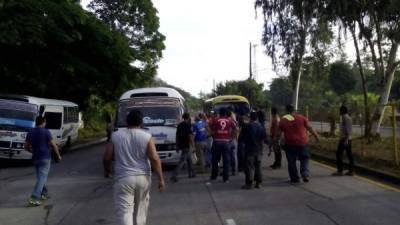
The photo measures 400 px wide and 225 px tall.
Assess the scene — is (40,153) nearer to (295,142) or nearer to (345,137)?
(295,142)

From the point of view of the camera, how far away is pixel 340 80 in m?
96.6

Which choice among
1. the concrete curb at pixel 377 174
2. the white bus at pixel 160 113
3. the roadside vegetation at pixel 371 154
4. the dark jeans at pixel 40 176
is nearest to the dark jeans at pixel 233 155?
the white bus at pixel 160 113

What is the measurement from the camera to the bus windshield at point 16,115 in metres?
18.9

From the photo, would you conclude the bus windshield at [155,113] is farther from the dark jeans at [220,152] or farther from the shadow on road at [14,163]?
the shadow on road at [14,163]

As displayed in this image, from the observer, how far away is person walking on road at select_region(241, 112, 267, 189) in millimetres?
11742

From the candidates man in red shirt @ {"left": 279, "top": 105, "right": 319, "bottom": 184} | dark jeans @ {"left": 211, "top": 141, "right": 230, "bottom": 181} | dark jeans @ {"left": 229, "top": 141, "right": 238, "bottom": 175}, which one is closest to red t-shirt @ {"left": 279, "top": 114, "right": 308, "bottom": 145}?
man in red shirt @ {"left": 279, "top": 105, "right": 319, "bottom": 184}

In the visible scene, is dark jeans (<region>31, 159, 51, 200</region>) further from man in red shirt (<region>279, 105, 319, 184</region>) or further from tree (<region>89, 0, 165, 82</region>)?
tree (<region>89, 0, 165, 82</region>)

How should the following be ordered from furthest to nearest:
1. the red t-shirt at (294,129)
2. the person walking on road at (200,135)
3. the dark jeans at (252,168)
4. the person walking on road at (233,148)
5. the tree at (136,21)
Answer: the tree at (136,21) < the person walking on road at (200,135) < the person walking on road at (233,148) < the red t-shirt at (294,129) < the dark jeans at (252,168)

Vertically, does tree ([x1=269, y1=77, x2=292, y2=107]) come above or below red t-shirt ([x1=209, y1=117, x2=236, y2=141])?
above

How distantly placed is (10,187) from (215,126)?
5263 millimetres

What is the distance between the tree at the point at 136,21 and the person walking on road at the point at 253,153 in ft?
113

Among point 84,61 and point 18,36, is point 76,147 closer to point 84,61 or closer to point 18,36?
point 84,61

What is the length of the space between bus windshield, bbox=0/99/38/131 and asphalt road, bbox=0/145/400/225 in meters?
5.18

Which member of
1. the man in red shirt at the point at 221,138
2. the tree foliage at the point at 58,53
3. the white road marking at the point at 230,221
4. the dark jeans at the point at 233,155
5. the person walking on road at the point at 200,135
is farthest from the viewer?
the tree foliage at the point at 58,53
